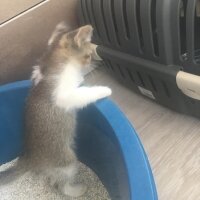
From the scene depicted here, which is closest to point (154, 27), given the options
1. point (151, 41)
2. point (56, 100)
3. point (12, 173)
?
point (151, 41)

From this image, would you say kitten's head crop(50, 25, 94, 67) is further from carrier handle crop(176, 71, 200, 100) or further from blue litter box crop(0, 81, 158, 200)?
carrier handle crop(176, 71, 200, 100)

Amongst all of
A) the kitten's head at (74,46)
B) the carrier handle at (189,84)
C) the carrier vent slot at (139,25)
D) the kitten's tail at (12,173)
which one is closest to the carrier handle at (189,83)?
the carrier handle at (189,84)

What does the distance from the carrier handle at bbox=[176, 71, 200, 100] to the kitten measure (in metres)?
0.20

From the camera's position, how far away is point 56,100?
92cm

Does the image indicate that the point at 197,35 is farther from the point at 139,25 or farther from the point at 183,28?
the point at 139,25

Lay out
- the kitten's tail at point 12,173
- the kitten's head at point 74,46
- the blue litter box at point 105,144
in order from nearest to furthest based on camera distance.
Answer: the blue litter box at point 105,144 → the kitten's head at point 74,46 → the kitten's tail at point 12,173

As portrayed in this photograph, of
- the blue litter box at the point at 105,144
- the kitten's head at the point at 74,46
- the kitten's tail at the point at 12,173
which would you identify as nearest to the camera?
the blue litter box at the point at 105,144

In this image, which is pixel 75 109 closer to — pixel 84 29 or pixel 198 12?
pixel 84 29

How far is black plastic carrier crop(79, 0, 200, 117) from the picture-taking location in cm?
88

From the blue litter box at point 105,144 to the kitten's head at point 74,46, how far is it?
0.44 feet

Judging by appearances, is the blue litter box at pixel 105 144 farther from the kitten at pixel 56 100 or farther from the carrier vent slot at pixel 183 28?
the carrier vent slot at pixel 183 28

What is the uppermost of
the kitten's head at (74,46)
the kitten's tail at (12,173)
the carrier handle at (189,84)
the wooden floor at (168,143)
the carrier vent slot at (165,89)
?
the kitten's head at (74,46)

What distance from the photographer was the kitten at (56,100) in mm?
922

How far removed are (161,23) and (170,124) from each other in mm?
361
